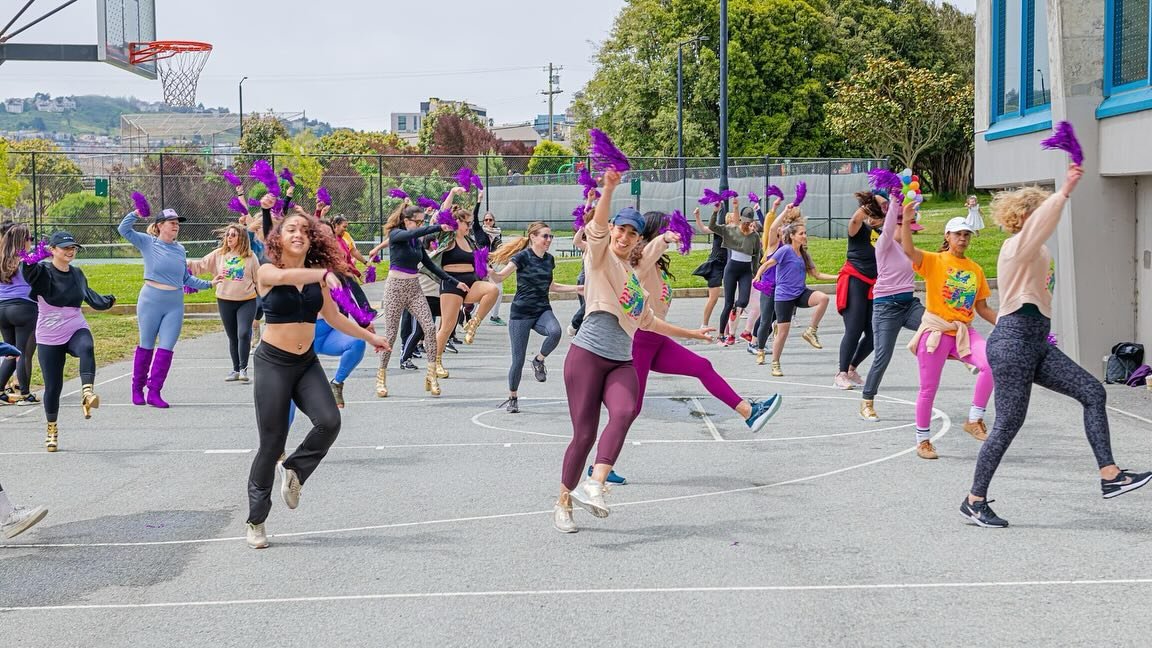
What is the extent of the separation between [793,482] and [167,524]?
12.9ft

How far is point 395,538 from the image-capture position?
707 centimetres

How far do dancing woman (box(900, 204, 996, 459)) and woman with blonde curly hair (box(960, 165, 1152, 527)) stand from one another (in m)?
1.75

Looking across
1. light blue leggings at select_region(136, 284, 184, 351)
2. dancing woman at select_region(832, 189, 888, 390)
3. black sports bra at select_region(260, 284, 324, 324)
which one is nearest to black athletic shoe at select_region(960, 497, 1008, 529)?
black sports bra at select_region(260, 284, 324, 324)

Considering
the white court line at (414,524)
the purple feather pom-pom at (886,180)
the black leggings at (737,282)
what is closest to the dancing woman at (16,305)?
the white court line at (414,524)

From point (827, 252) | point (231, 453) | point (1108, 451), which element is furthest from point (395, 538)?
point (827, 252)

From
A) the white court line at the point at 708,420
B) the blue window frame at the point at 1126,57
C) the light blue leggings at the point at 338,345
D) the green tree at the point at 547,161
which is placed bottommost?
the white court line at the point at 708,420

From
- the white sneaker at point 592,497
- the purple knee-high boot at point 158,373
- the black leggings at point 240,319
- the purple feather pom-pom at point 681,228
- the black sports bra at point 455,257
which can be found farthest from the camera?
the black sports bra at point 455,257

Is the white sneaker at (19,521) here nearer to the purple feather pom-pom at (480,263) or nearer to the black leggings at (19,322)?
the black leggings at (19,322)

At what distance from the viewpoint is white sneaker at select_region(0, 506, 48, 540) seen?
7051 millimetres

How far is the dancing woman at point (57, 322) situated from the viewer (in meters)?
10.0

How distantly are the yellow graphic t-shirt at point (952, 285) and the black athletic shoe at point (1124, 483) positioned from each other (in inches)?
85.3

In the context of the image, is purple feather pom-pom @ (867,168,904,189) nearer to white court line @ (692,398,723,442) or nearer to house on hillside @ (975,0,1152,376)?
white court line @ (692,398,723,442)

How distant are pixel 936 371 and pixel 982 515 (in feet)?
7.31

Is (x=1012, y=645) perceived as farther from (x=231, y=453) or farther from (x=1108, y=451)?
(x=231, y=453)
